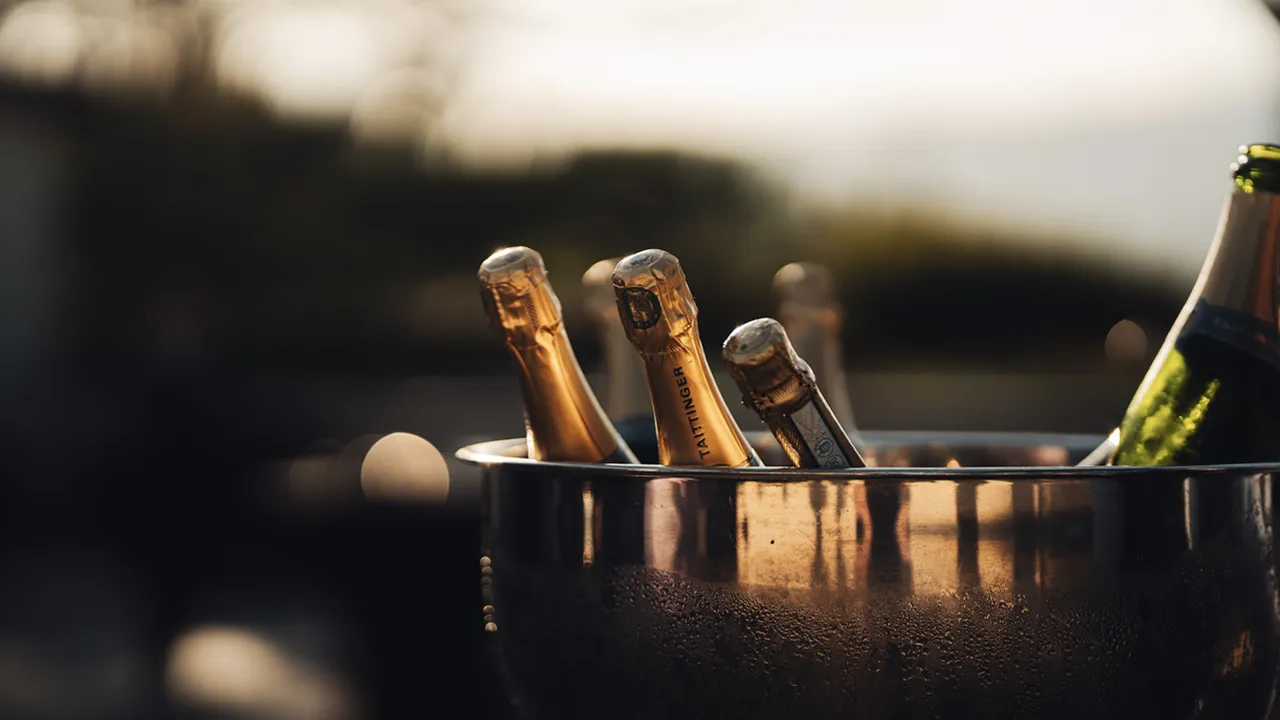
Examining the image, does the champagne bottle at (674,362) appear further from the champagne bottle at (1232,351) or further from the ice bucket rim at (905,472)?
the champagne bottle at (1232,351)

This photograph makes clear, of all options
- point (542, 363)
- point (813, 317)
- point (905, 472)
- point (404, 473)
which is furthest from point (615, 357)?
point (404, 473)

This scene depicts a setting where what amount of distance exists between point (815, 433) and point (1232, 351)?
20 centimetres

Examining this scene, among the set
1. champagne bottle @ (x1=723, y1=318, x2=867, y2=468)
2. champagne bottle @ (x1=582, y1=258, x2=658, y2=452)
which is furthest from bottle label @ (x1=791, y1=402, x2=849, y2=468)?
champagne bottle @ (x1=582, y1=258, x2=658, y2=452)

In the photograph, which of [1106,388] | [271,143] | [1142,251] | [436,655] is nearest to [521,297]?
[436,655]

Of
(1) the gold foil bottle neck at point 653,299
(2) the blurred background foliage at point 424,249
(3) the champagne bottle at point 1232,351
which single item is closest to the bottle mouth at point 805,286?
(3) the champagne bottle at point 1232,351

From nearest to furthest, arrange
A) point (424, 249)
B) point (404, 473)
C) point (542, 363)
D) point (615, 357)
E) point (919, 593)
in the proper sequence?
1. point (919, 593)
2. point (542, 363)
3. point (615, 357)
4. point (404, 473)
5. point (424, 249)

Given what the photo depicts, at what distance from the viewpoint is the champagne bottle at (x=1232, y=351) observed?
45cm

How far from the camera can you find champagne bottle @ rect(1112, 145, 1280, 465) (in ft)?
1.48

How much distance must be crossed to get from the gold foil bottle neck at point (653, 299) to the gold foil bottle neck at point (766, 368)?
26 millimetres

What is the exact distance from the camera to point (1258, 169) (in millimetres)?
444

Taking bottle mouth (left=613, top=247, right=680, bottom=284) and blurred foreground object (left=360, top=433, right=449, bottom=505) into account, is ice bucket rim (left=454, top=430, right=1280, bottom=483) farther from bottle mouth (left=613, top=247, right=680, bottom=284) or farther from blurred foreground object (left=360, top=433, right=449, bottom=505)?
blurred foreground object (left=360, top=433, right=449, bottom=505)

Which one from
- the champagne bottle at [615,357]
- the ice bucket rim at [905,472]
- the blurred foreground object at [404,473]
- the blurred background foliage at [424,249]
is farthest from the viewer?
the blurred background foliage at [424,249]

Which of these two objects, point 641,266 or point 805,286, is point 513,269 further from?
point 805,286

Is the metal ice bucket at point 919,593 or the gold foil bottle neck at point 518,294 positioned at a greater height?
the gold foil bottle neck at point 518,294
